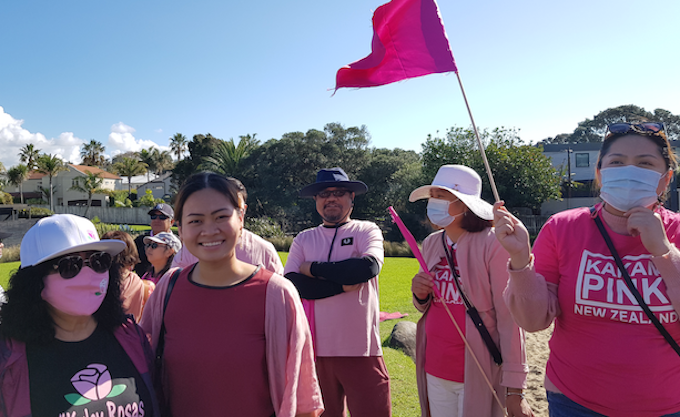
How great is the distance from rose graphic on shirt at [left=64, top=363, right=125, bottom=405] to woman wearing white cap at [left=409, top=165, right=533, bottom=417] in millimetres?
1807

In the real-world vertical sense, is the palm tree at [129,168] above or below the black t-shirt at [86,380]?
above

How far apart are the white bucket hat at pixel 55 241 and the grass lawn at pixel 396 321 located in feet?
0.48

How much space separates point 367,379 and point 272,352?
1.55 meters

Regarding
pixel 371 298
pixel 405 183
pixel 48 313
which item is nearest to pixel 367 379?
pixel 371 298

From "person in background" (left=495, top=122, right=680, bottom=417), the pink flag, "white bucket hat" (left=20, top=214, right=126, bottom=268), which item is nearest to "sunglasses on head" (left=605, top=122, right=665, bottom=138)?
"person in background" (left=495, top=122, right=680, bottom=417)

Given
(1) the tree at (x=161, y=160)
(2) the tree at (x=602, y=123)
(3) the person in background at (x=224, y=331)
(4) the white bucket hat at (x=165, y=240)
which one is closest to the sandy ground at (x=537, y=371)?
(3) the person in background at (x=224, y=331)

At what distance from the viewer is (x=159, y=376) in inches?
70.1

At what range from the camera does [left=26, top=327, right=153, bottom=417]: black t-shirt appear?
1460mm

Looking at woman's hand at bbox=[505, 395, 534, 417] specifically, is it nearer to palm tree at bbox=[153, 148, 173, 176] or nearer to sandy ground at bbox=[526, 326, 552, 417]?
sandy ground at bbox=[526, 326, 552, 417]

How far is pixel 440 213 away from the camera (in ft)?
9.15

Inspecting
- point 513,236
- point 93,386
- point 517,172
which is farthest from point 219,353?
point 517,172

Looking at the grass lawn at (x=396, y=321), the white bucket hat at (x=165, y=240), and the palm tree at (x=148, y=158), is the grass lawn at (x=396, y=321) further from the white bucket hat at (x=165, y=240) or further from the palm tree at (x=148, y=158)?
the palm tree at (x=148, y=158)

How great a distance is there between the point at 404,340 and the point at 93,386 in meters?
4.96

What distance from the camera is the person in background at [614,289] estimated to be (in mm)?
1793
